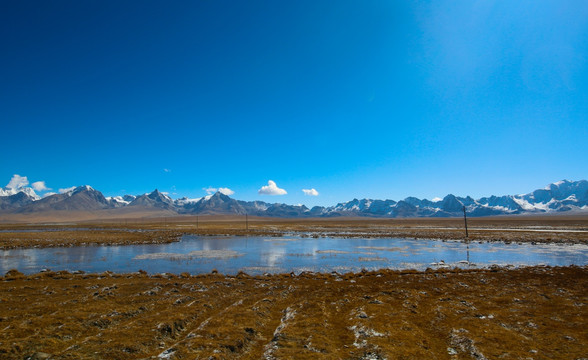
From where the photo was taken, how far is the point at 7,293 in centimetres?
1750

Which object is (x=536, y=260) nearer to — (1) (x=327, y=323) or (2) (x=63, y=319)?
(1) (x=327, y=323)

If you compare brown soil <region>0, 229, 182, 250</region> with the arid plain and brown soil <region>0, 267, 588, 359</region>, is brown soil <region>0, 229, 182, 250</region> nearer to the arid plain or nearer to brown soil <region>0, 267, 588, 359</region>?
brown soil <region>0, 267, 588, 359</region>

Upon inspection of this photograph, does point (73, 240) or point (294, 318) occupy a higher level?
point (294, 318)

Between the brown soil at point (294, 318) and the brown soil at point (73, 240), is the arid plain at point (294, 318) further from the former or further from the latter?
the brown soil at point (73, 240)

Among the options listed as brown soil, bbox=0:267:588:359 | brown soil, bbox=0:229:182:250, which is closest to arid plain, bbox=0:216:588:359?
brown soil, bbox=0:267:588:359

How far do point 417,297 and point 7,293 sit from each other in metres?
24.3

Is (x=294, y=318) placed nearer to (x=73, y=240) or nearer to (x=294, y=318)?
(x=294, y=318)

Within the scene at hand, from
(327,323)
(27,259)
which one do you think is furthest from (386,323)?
(27,259)

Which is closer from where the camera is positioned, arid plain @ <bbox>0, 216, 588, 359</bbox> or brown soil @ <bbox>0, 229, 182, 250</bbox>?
arid plain @ <bbox>0, 216, 588, 359</bbox>

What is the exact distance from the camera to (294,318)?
42.7 feet

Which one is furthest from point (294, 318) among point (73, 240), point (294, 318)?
point (73, 240)

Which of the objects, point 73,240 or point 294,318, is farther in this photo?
point 73,240

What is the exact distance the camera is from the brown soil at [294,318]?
30.8 feet

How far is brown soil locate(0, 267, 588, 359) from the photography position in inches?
369
